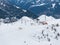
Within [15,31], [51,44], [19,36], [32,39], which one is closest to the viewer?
[51,44]

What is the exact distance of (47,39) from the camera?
49.6 ft

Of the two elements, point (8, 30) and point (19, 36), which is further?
point (8, 30)

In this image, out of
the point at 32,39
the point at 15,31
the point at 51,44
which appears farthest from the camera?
the point at 15,31

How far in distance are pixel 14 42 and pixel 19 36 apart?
144 centimetres

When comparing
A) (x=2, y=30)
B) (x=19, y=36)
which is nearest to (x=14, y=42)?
(x=19, y=36)

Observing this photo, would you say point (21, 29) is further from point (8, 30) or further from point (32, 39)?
point (32, 39)

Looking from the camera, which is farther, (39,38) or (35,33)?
(35,33)

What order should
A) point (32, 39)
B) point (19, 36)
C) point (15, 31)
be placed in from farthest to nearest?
point (15, 31) < point (19, 36) < point (32, 39)

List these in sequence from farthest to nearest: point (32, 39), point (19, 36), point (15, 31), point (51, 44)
→ 1. point (15, 31)
2. point (19, 36)
3. point (32, 39)
4. point (51, 44)

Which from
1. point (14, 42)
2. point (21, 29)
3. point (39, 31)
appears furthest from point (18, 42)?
point (21, 29)

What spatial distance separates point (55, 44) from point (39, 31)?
286 cm

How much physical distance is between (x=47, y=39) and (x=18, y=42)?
62.6 inches

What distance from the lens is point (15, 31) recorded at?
17.8m

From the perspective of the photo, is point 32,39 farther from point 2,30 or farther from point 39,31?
point 2,30
